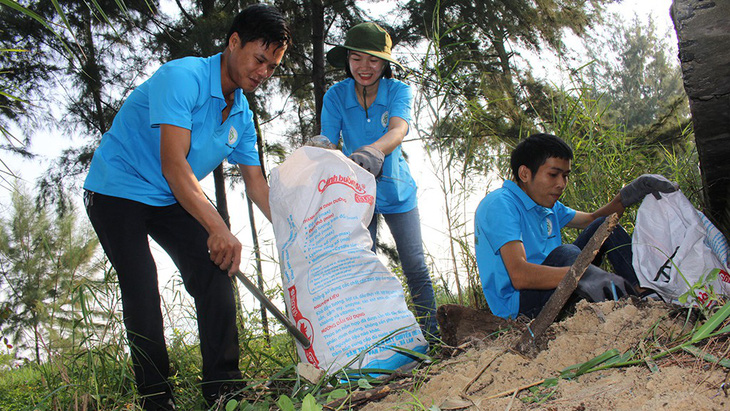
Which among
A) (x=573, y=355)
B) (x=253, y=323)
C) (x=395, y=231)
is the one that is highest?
(x=395, y=231)

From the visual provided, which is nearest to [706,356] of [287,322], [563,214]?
[287,322]

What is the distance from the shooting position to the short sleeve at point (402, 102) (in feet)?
7.93

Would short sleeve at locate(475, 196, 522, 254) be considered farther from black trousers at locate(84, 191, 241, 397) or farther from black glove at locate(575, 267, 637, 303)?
black trousers at locate(84, 191, 241, 397)

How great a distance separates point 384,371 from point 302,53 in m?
5.70

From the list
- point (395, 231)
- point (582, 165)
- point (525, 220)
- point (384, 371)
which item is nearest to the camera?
point (384, 371)

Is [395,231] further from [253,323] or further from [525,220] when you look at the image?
[253,323]

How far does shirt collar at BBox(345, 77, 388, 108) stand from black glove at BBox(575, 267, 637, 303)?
3.91 ft

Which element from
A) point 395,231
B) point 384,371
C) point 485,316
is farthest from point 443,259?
point 384,371

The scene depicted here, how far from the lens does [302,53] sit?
22.1 feet

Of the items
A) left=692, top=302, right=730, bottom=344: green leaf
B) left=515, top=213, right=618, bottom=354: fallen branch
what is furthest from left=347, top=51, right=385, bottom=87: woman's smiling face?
left=692, top=302, right=730, bottom=344: green leaf

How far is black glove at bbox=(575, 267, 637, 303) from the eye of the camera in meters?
1.79

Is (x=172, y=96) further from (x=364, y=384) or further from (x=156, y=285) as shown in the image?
(x=364, y=384)

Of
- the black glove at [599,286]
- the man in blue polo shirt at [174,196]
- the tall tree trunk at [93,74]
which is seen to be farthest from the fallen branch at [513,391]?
the tall tree trunk at [93,74]

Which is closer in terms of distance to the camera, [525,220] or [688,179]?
[525,220]
